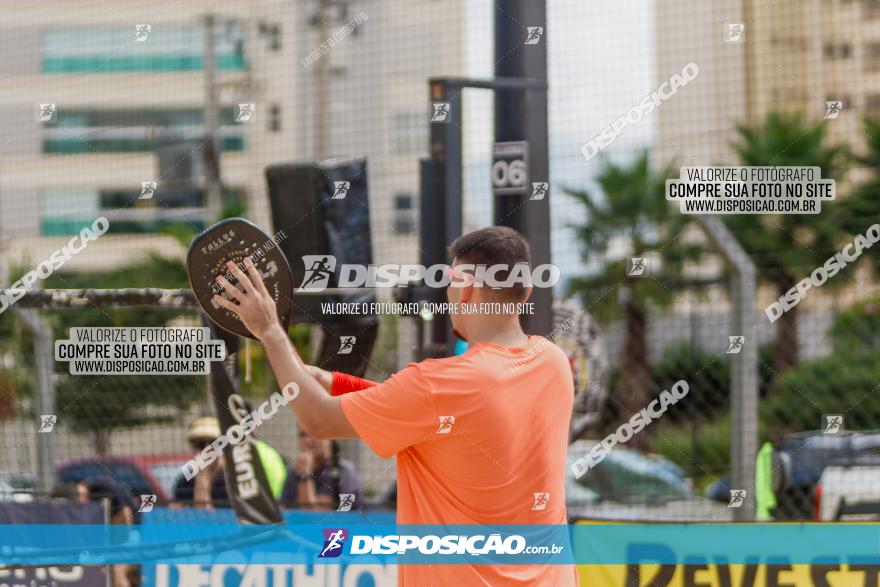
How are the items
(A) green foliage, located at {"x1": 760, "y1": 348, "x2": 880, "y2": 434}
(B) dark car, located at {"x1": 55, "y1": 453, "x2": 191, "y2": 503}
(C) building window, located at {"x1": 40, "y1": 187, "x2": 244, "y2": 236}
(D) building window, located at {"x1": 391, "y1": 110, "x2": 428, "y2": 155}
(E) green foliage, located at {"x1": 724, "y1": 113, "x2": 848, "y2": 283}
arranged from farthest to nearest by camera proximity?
(C) building window, located at {"x1": 40, "y1": 187, "x2": 244, "y2": 236} < (E) green foliage, located at {"x1": 724, "y1": 113, "x2": 848, "y2": 283} < (A) green foliage, located at {"x1": 760, "y1": 348, "x2": 880, "y2": 434} < (D) building window, located at {"x1": 391, "y1": 110, "x2": 428, "y2": 155} < (B) dark car, located at {"x1": 55, "y1": 453, "x2": 191, "y2": 503}

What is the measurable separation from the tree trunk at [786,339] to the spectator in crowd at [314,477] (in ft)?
26.4

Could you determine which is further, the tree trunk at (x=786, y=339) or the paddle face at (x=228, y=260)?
the tree trunk at (x=786, y=339)

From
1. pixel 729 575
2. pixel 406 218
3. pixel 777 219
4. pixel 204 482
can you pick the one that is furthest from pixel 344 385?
pixel 777 219

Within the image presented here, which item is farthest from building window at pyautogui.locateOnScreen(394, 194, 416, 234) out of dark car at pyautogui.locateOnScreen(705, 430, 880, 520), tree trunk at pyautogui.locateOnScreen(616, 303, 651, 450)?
dark car at pyautogui.locateOnScreen(705, 430, 880, 520)

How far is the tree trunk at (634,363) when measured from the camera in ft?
58.0

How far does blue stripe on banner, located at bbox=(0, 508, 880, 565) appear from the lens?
4.99 meters

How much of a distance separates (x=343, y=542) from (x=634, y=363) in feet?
44.5

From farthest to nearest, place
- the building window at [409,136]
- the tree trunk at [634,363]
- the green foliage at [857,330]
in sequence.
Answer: the tree trunk at [634,363]
the green foliage at [857,330]
the building window at [409,136]

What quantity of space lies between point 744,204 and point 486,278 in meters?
2.26

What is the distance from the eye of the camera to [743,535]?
5.02m

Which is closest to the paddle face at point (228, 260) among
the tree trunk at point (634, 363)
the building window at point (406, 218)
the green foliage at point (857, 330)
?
the green foliage at point (857, 330)

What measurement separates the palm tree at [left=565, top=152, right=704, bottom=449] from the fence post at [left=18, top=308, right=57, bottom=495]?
11.2 meters

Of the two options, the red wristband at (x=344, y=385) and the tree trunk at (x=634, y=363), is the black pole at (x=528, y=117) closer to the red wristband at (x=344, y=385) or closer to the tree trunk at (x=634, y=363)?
the red wristband at (x=344, y=385)

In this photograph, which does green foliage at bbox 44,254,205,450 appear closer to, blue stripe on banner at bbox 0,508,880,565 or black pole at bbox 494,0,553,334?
blue stripe on banner at bbox 0,508,880,565
